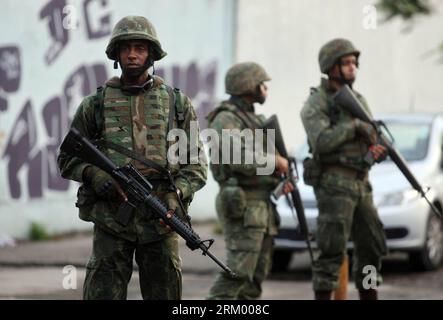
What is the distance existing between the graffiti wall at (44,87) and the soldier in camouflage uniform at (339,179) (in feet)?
18.5

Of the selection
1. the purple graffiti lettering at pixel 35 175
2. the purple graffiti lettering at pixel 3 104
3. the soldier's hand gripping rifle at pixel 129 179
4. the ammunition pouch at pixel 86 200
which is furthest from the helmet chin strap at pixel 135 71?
the purple graffiti lettering at pixel 35 175

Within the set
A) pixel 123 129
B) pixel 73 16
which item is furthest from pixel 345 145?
pixel 73 16

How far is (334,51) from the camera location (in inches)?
336

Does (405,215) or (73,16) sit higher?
(73,16)

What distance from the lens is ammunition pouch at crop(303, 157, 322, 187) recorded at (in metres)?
8.59

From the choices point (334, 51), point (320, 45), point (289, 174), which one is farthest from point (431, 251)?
A: point (320, 45)

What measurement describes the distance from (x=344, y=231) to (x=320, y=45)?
410 inches

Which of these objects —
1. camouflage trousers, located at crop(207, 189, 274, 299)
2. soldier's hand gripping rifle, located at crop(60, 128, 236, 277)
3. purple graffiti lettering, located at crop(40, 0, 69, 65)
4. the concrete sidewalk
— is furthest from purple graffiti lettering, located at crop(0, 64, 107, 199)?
soldier's hand gripping rifle, located at crop(60, 128, 236, 277)

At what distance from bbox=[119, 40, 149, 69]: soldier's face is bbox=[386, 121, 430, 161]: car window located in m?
6.34

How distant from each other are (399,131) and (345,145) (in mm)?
4136

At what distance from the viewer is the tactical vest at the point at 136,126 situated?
616 centimetres

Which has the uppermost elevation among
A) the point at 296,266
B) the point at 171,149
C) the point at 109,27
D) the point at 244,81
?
the point at 109,27
